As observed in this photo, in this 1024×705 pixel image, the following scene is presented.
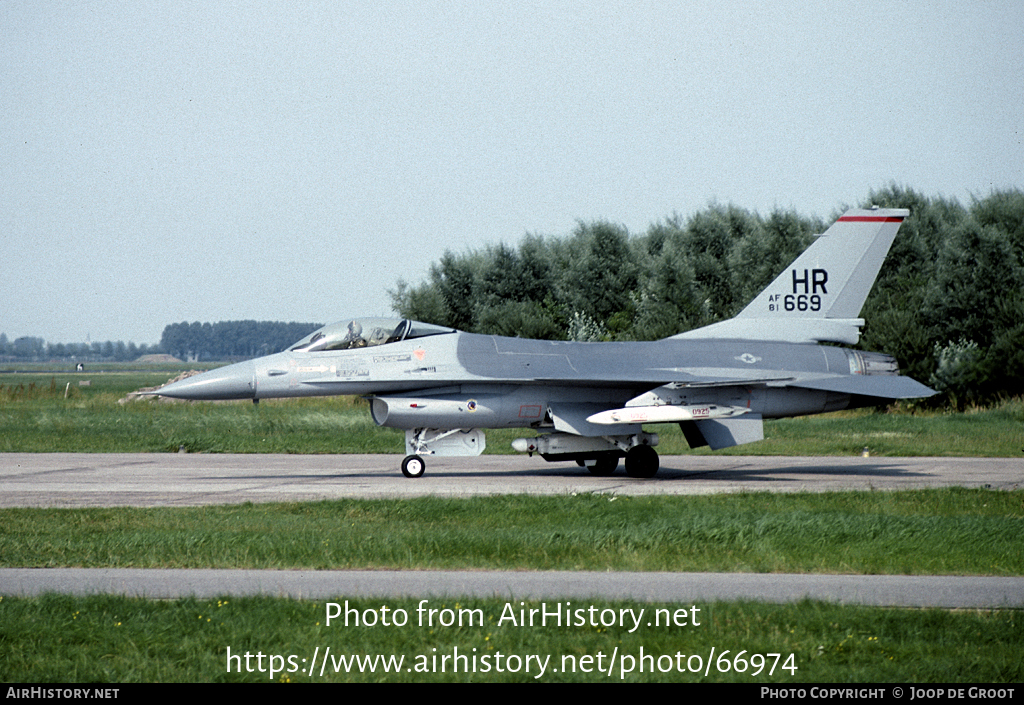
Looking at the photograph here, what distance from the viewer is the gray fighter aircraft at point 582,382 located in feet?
61.8

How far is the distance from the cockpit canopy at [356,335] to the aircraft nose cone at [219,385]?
100cm

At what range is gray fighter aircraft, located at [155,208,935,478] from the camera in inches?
742

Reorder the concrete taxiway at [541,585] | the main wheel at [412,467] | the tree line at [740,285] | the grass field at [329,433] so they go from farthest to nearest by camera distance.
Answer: the tree line at [740,285]
the grass field at [329,433]
the main wheel at [412,467]
the concrete taxiway at [541,585]

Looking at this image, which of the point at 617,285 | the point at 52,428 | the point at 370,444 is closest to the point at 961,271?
the point at 617,285

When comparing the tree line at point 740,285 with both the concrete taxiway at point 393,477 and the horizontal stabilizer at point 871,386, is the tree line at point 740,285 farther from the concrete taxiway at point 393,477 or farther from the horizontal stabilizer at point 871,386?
the horizontal stabilizer at point 871,386

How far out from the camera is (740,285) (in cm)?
5353

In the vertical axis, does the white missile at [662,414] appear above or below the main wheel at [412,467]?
above

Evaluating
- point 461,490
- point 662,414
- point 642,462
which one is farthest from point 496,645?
point 642,462

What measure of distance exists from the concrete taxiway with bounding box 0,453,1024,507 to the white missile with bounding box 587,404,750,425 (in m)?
1.15

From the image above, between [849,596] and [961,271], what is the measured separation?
133ft

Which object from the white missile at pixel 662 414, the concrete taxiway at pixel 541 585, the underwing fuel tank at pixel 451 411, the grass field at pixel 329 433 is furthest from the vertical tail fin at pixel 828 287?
the concrete taxiway at pixel 541 585

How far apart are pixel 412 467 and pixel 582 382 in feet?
11.5

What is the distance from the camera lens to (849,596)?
8.34 metres

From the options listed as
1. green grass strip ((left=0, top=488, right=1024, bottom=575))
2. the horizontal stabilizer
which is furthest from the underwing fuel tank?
the horizontal stabilizer
